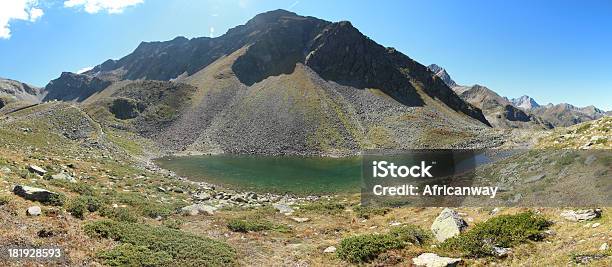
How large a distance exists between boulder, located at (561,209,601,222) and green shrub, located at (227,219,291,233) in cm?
1706

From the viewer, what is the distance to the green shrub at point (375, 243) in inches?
778

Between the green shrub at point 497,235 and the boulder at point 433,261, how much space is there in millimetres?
998

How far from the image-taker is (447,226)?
21.8m

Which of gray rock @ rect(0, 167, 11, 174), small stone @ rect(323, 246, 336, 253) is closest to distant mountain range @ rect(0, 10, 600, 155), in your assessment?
gray rock @ rect(0, 167, 11, 174)

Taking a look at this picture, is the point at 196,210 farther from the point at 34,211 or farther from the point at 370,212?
the point at 370,212

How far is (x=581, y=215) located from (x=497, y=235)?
4389 millimetres

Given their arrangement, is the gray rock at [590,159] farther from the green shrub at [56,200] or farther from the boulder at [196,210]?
the green shrub at [56,200]

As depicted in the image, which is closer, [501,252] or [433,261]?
[501,252]

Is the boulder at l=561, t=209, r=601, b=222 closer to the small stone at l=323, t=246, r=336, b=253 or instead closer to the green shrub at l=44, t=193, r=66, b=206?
the small stone at l=323, t=246, r=336, b=253

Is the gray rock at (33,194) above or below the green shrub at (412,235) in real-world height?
above

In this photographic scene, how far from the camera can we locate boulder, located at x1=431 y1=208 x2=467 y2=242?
2112 centimetres

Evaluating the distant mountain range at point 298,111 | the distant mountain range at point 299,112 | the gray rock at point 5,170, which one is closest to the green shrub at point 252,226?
the gray rock at point 5,170

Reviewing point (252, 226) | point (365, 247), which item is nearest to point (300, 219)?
point (252, 226)

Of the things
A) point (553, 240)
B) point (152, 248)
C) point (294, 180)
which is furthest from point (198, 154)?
point (553, 240)
